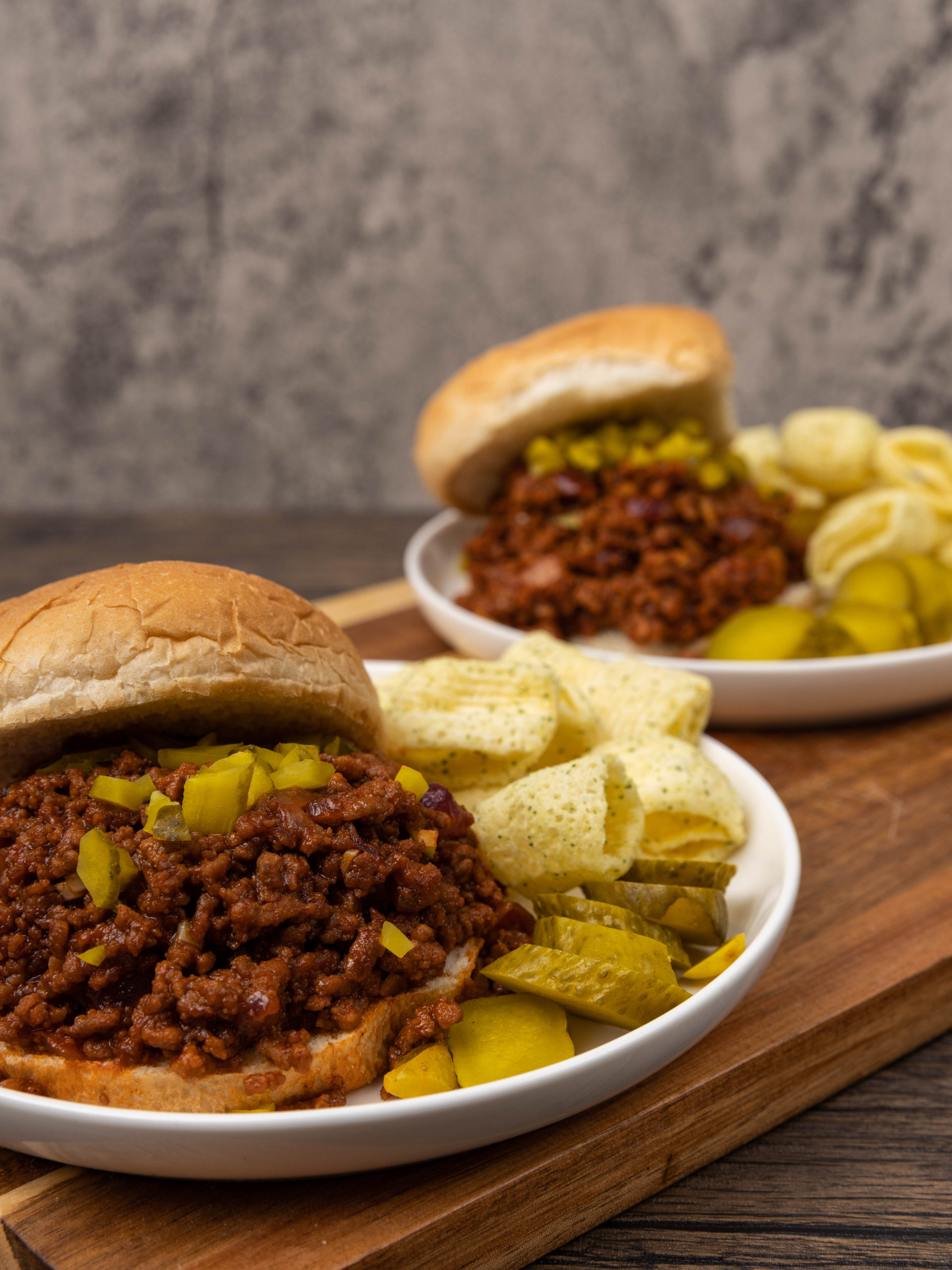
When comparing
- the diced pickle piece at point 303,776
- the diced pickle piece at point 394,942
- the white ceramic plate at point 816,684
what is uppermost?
the diced pickle piece at point 303,776

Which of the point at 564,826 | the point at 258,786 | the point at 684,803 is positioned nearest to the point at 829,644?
the point at 684,803

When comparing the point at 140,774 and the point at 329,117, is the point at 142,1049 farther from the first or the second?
the point at 329,117

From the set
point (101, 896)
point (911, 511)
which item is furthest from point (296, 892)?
point (911, 511)

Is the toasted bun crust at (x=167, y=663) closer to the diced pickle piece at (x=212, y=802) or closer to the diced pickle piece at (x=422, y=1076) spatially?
the diced pickle piece at (x=212, y=802)

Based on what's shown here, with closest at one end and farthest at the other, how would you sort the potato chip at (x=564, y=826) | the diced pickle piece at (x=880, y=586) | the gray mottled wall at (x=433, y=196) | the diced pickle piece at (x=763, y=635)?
the potato chip at (x=564, y=826)
the diced pickle piece at (x=763, y=635)
the diced pickle piece at (x=880, y=586)
the gray mottled wall at (x=433, y=196)

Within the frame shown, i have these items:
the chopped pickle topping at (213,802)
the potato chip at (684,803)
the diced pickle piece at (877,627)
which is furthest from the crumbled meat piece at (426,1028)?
the diced pickle piece at (877,627)

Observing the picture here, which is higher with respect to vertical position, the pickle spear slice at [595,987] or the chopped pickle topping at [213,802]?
the chopped pickle topping at [213,802]

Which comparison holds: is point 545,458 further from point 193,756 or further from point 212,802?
point 212,802
